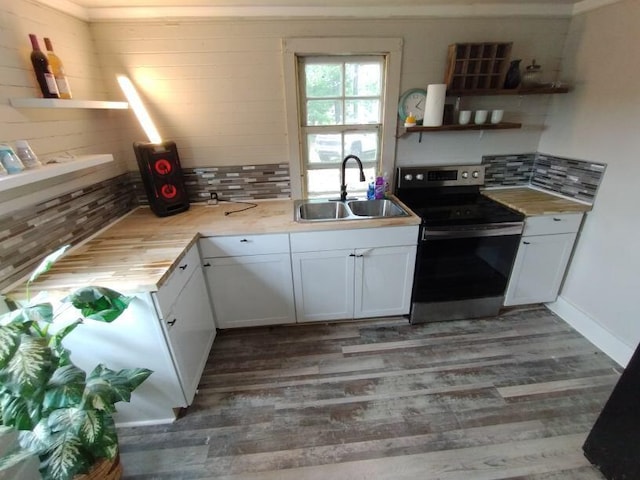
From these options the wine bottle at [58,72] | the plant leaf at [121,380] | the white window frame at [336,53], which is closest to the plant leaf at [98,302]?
the plant leaf at [121,380]

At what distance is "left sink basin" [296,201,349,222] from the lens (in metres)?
2.34

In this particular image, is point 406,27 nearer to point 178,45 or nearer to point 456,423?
point 178,45

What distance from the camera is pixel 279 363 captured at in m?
1.99

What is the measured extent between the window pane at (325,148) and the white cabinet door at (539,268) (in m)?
1.52

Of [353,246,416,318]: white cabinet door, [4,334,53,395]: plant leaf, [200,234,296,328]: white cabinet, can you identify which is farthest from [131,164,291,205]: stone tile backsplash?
[4,334,53,395]: plant leaf

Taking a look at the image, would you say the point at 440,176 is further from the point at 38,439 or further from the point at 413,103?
the point at 38,439

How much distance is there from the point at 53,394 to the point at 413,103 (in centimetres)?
258

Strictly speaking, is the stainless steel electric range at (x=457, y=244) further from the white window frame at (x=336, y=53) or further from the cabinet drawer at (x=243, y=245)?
the cabinet drawer at (x=243, y=245)

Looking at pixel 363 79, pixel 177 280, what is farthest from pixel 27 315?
pixel 363 79

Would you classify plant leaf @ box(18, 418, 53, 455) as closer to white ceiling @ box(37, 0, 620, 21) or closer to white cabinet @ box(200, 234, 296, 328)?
white cabinet @ box(200, 234, 296, 328)

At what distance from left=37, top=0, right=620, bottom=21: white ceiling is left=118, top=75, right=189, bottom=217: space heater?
39cm

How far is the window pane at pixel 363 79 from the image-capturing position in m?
2.21

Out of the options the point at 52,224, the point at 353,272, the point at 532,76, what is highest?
the point at 532,76

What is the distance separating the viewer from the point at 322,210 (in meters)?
2.41
